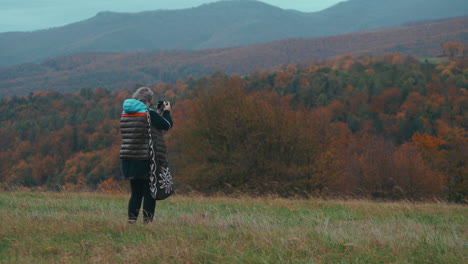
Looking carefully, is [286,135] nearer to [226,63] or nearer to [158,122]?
[158,122]

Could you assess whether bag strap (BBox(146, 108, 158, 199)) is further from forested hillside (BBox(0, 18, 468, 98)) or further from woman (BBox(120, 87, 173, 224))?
forested hillside (BBox(0, 18, 468, 98))

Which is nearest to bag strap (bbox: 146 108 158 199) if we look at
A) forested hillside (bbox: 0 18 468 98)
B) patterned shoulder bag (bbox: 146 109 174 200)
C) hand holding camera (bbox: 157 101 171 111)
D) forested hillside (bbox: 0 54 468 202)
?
patterned shoulder bag (bbox: 146 109 174 200)

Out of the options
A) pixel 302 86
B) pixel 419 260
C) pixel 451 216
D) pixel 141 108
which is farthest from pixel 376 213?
pixel 302 86

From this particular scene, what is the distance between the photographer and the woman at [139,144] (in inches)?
218

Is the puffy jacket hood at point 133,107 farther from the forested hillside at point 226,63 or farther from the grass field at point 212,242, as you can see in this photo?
the forested hillside at point 226,63

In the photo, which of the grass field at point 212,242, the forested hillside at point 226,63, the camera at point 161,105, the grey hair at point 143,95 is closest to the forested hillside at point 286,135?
the camera at point 161,105

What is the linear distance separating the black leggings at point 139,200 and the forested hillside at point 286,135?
6025 millimetres

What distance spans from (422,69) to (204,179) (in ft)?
255

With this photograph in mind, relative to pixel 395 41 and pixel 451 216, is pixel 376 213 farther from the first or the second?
pixel 395 41

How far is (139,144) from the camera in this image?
5539 mm

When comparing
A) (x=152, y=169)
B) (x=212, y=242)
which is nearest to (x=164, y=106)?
(x=152, y=169)

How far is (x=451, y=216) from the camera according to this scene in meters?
7.36

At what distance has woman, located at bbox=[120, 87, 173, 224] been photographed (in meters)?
5.54

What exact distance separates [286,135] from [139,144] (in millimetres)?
23109
